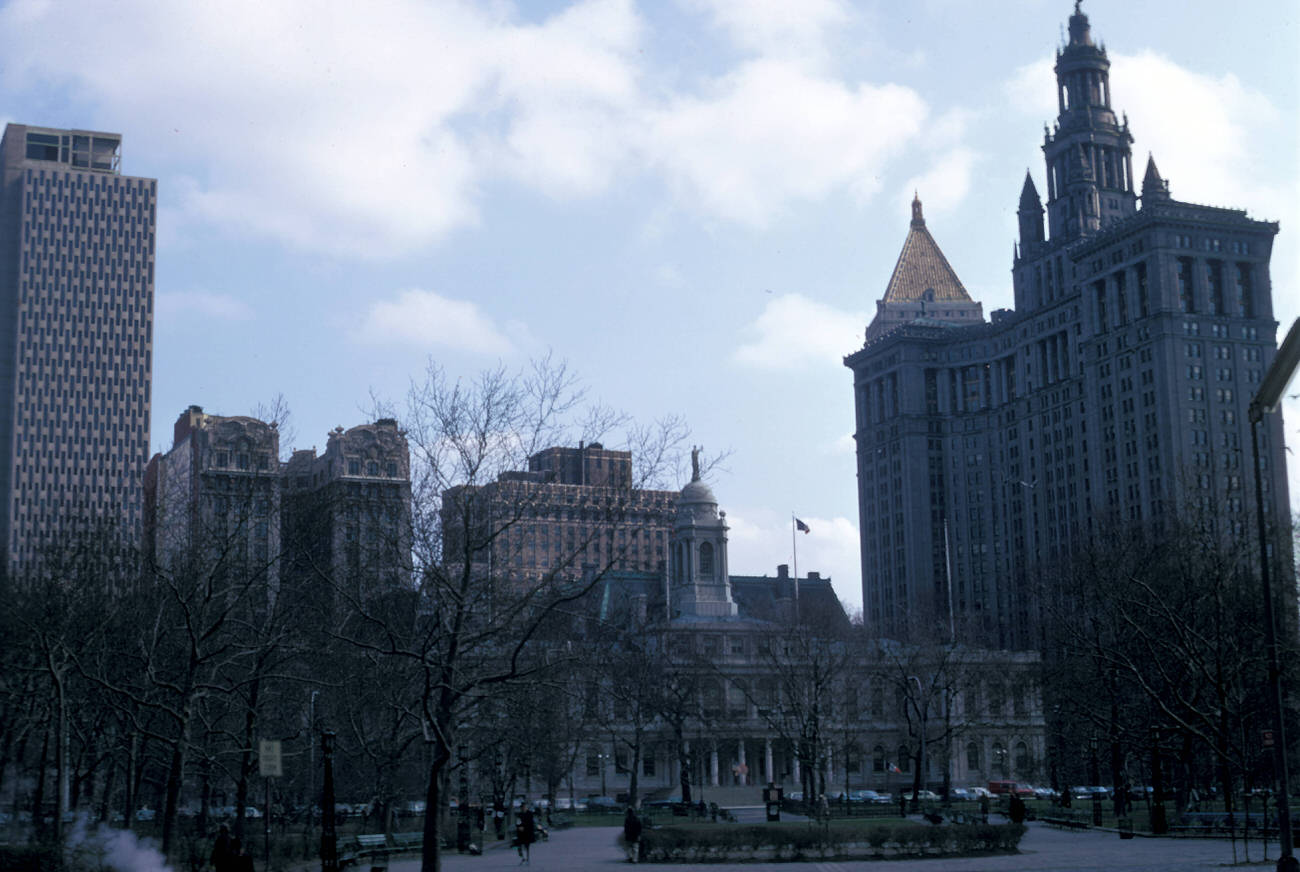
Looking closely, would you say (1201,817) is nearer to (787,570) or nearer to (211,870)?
(211,870)

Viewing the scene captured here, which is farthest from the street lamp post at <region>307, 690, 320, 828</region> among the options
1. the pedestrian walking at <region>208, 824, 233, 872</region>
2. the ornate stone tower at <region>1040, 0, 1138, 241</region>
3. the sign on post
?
the ornate stone tower at <region>1040, 0, 1138, 241</region>

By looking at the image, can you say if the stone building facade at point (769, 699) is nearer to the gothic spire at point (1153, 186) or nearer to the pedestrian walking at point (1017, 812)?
the pedestrian walking at point (1017, 812)

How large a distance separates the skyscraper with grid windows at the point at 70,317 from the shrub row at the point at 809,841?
143870mm

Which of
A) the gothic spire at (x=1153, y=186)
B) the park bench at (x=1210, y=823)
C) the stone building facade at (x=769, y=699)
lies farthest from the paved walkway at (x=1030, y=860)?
the gothic spire at (x=1153, y=186)

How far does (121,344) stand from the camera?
7323 inches

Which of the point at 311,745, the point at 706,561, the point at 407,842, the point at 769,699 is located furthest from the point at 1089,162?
the point at 407,842

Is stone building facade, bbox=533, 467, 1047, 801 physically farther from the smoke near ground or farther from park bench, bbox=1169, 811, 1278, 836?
the smoke near ground

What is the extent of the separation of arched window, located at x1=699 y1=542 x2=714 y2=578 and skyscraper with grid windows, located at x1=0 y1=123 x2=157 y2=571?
84232 millimetres

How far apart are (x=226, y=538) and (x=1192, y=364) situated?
5657 inches

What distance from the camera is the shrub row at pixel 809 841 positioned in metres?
48.2

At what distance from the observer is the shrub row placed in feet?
158

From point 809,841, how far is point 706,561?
78.8 metres

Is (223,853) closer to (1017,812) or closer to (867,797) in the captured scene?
(1017,812)

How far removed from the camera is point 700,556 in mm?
126312
